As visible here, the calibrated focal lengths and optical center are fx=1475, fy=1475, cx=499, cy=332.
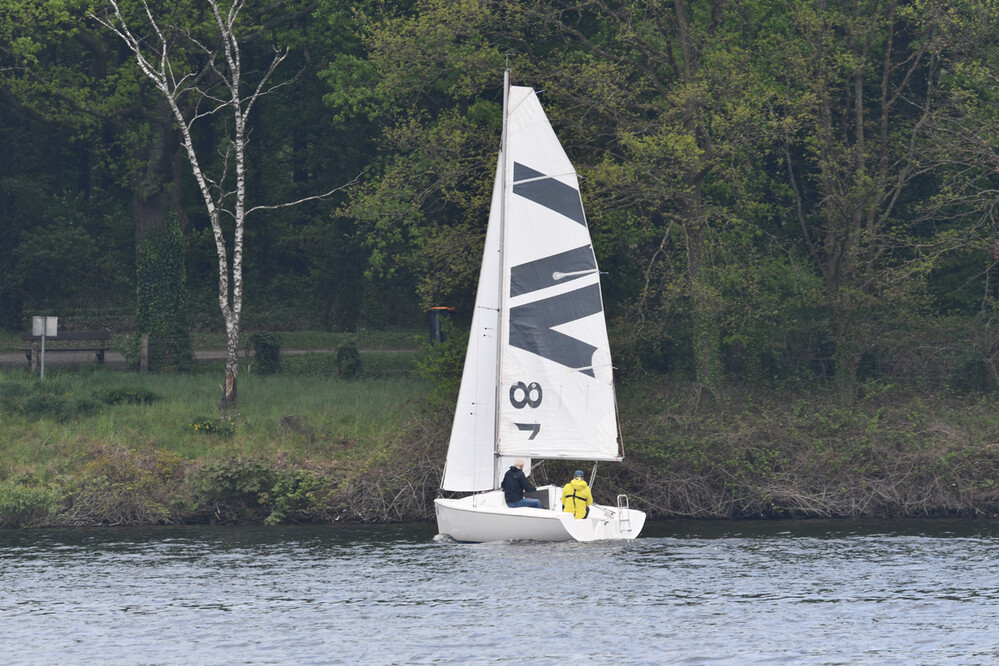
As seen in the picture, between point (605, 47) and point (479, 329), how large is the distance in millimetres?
17182

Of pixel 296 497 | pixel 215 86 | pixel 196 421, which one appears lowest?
pixel 296 497

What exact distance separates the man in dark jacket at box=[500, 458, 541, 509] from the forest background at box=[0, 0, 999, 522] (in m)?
4.98

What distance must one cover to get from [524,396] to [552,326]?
1633 mm

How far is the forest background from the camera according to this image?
120 feet

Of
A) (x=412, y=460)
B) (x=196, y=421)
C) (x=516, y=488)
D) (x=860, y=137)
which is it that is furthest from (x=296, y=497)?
(x=860, y=137)

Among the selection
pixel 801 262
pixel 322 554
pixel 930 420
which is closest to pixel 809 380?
pixel 801 262

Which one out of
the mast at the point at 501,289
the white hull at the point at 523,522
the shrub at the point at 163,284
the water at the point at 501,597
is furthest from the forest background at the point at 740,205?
the white hull at the point at 523,522

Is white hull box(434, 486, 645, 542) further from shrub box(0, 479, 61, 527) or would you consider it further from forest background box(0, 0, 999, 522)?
shrub box(0, 479, 61, 527)

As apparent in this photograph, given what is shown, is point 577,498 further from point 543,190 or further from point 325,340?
point 325,340

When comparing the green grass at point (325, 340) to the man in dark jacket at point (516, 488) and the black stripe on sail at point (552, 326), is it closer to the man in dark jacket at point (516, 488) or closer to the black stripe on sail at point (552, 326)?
the black stripe on sail at point (552, 326)

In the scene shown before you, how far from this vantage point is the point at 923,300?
41906 mm

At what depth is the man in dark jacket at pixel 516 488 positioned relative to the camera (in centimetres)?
3091

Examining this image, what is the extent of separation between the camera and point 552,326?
105 ft

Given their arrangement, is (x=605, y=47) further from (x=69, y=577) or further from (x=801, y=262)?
(x=69, y=577)
